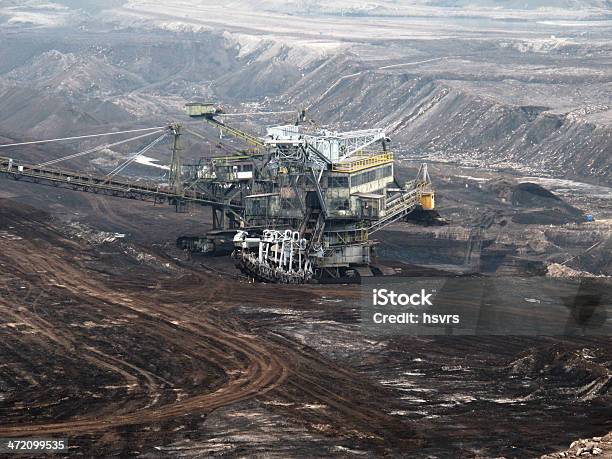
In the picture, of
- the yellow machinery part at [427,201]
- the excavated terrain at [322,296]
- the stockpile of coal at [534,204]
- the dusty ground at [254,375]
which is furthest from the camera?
the stockpile of coal at [534,204]

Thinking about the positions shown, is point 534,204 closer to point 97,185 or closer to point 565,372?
point 97,185

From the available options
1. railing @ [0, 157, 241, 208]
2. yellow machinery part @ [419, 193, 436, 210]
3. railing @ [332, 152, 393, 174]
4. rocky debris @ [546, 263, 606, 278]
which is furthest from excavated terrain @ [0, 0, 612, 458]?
railing @ [332, 152, 393, 174]

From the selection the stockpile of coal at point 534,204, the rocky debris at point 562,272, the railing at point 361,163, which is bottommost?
the rocky debris at point 562,272

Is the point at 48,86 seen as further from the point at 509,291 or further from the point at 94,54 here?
the point at 509,291

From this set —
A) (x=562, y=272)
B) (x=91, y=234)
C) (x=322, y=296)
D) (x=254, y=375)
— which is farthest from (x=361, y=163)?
(x=254, y=375)

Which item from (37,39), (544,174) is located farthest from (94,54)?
(544,174)

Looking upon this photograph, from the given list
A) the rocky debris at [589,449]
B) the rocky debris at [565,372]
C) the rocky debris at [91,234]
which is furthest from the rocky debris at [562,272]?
the rocky debris at [589,449]

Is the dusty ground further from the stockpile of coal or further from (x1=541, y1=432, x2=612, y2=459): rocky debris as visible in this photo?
the stockpile of coal

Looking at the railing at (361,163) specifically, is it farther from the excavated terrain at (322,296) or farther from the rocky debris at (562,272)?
the rocky debris at (562,272)
